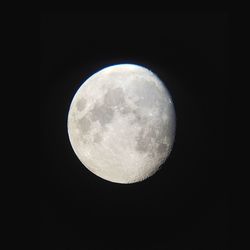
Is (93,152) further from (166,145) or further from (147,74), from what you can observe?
(147,74)

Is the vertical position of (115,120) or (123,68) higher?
(123,68)

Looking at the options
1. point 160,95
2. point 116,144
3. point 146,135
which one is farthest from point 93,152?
point 160,95

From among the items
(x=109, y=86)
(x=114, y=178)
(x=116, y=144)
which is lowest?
(x=114, y=178)

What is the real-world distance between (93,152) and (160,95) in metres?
0.99

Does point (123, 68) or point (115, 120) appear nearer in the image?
point (115, 120)

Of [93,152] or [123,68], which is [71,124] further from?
[123,68]

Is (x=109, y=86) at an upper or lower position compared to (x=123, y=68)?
lower

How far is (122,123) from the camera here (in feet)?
12.0

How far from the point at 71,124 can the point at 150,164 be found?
1031 mm

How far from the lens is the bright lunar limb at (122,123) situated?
366 centimetres

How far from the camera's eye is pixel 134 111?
3.65 metres

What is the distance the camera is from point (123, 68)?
3.98 meters

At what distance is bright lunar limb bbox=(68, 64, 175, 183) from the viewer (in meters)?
3.66

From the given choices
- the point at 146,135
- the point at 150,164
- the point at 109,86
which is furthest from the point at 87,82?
the point at 150,164
